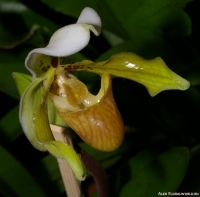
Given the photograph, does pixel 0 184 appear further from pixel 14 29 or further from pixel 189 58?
pixel 189 58

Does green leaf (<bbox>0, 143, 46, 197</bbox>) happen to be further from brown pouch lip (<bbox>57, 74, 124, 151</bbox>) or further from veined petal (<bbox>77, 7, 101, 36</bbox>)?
veined petal (<bbox>77, 7, 101, 36</bbox>)

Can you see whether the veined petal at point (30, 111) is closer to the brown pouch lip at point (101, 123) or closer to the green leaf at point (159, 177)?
the brown pouch lip at point (101, 123)

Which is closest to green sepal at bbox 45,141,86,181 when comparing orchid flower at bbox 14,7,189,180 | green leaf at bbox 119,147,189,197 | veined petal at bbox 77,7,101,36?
orchid flower at bbox 14,7,189,180

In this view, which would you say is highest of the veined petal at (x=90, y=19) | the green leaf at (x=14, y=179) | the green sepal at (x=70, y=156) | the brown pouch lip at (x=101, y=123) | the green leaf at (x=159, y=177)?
the veined petal at (x=90, y=19)

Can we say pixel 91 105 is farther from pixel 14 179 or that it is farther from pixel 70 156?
pixel 14 179

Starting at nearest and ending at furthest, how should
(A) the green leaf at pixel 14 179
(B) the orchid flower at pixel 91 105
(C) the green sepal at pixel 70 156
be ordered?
(C) the green sepal at pixel 70 156
(B) the orchid flower at pixel 91 105
(A) the green leaf at pixel 14 179

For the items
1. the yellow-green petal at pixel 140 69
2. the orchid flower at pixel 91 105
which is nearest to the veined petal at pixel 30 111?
the orchid flower at pixel 91 105
